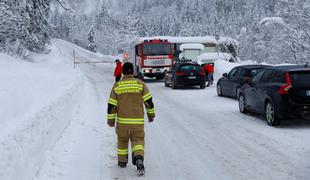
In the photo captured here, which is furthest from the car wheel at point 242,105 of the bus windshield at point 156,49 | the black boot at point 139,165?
the bus windshield at point 156,49

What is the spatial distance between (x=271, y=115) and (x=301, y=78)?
1204 mm

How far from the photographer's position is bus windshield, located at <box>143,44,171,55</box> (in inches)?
1236

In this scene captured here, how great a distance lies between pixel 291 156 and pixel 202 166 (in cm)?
180

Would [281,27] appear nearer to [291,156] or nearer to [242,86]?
[242,86]

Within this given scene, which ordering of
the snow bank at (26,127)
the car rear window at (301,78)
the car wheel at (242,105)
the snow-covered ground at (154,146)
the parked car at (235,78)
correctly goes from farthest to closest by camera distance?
1. the parked car at (235,78)
2. the car wheel at (242,105)
3. the car rear window at (301,78)
4. the snow-covered ground at (154,146)
5. the snow bank at (26,127)

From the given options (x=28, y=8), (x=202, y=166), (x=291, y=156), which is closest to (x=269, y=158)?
(x=291, y=156)

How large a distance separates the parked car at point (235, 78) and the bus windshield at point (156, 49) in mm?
11797

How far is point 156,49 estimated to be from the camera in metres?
31.6

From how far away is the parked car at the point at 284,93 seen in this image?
10805mm

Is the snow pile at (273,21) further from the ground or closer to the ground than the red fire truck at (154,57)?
further from the ground

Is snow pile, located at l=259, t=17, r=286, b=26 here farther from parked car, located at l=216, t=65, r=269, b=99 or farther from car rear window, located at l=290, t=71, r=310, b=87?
car rear window, located at l=290, t=71, r=310, b=87

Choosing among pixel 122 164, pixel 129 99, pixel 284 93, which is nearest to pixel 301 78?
pixel 284 93

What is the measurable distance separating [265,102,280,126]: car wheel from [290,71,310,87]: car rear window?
858 mm

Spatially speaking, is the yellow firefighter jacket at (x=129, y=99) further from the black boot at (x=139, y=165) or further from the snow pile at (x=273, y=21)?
the snow pile at (x=273, y=21)
